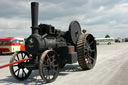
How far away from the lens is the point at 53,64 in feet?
20.4

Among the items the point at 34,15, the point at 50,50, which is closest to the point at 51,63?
the point at 50,50

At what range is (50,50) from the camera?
602 cm

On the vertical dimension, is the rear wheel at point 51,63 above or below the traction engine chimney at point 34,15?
below

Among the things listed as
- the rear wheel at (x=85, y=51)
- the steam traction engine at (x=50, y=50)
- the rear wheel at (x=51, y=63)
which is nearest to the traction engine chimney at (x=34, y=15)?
the steam traction engine at (x=50, y=50)

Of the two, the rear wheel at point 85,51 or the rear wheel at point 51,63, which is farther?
the rear wheel at point 85,51

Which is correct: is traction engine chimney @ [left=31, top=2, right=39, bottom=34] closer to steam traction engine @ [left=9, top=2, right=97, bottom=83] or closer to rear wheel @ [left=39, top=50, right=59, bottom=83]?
steam traction engine @ [left=9, top=2, right=97, bottom=83]

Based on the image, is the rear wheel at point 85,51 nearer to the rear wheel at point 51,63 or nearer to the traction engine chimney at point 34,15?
the rear wheel at point 51,63

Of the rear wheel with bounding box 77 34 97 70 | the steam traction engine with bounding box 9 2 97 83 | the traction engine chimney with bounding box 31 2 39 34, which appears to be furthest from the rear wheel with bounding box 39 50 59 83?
the rear wheel with bounding box 77 34 97 70

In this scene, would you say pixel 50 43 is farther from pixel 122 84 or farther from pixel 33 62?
pixel 122 84

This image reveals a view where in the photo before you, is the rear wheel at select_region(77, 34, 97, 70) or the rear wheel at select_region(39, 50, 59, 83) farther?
the rear wheel at select_region(77, 34, 97, 70)

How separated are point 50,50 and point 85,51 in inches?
111

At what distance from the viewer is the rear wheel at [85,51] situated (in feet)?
25.9

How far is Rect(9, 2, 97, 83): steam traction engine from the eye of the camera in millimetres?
6196

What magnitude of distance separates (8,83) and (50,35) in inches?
104
